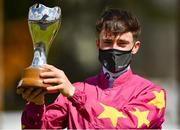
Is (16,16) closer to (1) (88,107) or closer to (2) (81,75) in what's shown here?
(2) (81,75)

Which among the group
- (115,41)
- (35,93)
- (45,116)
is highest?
(115,41)

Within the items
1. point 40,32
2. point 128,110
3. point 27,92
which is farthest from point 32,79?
point 128,110

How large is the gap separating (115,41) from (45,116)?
0.40m

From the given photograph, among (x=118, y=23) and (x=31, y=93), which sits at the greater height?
(x=118, y=23)

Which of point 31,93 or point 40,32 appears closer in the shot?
point 31,93

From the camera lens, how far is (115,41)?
275 centimetres

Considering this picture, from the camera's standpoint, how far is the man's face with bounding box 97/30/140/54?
2.74m

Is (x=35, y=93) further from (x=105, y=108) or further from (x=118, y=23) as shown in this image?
(x=118, y=23)

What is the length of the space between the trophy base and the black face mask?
1.29ft

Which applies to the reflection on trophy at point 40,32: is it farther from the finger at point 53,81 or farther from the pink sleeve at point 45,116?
the pink sleeve at point 45,116

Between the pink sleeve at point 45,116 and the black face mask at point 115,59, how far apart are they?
23cm

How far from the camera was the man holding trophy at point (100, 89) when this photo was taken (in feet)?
8.22

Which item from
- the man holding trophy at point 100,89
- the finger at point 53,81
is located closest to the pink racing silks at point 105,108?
the man holding trophy at point 100,89

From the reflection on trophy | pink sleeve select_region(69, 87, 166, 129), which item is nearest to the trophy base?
the reflection on trophy
